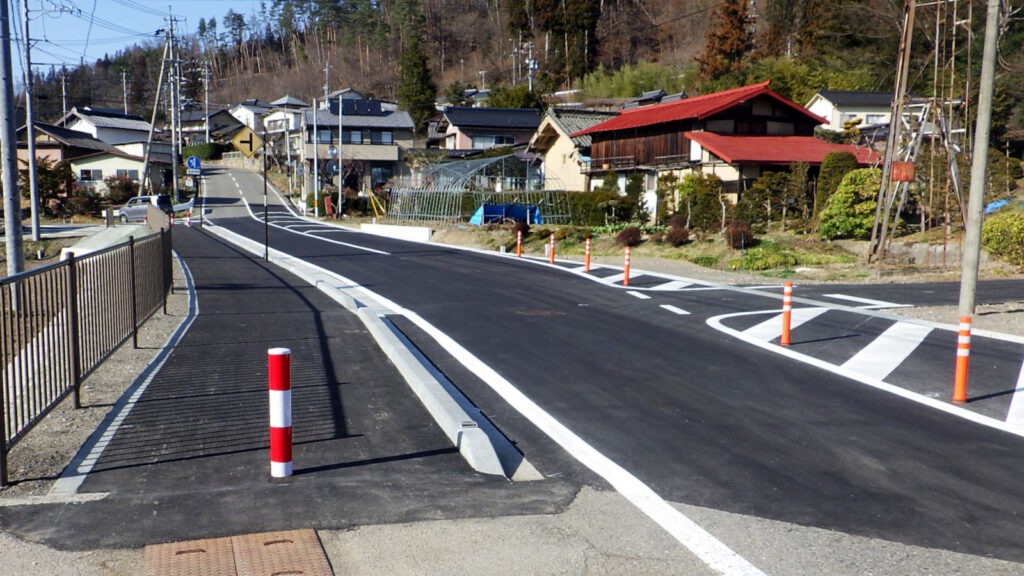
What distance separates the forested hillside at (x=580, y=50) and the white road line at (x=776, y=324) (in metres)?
7.62

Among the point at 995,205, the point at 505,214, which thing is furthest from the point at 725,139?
the point at 995,205

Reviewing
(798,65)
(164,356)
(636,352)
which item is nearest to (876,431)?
(636,352)

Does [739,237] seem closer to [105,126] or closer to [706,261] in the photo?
[706,261]

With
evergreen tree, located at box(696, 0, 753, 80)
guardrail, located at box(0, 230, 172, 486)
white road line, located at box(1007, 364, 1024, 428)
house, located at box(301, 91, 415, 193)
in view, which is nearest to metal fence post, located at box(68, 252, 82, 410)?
guardrail, located at box(0, 230, 172, 486)

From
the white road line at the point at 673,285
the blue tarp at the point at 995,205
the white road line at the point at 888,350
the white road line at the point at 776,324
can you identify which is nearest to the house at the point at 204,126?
the blue tarp at the point at 995,205

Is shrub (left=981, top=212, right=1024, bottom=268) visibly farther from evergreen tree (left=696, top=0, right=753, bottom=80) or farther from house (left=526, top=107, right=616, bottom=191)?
evergreen tree (left=696, top=0, right=753, bottom=80)

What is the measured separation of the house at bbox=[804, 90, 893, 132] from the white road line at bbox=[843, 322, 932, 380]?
47.5 metres

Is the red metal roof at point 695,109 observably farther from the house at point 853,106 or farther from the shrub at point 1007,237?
the shrub at point 1007,237

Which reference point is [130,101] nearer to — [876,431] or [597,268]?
[597,268]

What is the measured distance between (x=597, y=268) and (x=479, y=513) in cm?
1953

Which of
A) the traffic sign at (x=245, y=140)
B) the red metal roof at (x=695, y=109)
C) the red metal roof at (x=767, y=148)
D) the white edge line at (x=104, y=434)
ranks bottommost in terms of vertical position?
the white edge line at (x=104, y=434)

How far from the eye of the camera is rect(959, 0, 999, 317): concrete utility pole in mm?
13086

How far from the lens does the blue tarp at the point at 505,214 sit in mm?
42219

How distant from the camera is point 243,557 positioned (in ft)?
14.8
